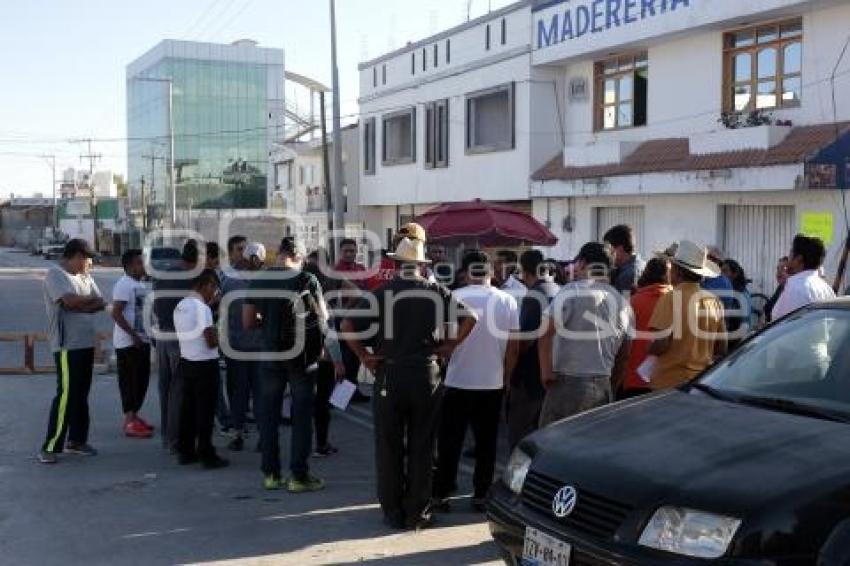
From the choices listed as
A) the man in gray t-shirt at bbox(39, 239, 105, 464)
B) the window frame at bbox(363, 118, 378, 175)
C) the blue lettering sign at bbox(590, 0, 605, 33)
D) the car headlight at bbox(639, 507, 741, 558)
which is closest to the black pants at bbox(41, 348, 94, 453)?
the man in gray t-shirt at bbox(39, 239, 105, 464)

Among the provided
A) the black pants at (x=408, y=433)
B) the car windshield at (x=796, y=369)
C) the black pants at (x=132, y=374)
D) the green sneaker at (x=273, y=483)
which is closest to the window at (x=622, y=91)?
the black pants at (x=132, y=374)

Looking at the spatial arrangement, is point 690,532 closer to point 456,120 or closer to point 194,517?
point 194,517

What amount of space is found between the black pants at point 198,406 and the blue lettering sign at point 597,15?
50.6 ft

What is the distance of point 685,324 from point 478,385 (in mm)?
1479

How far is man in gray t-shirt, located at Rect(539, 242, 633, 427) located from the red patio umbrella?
220 inches

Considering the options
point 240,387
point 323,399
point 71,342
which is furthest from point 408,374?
point 71,342

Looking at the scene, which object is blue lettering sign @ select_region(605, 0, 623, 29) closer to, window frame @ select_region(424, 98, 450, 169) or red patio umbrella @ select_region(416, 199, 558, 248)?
window frame @ select_region(424, 98, 450, 169)

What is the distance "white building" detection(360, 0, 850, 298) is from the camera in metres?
15.9

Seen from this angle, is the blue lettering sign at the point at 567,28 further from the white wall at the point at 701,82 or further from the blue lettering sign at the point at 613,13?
the blue lettering sign at the point at 613,13

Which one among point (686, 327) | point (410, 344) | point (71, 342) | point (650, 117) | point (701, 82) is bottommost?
point (71, 342)

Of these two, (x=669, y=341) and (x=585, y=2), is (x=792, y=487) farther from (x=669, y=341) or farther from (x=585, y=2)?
(x=585, y=2)

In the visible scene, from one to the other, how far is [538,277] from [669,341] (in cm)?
152

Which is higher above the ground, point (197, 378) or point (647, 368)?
point (647, 368)

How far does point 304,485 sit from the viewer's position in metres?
6.97
